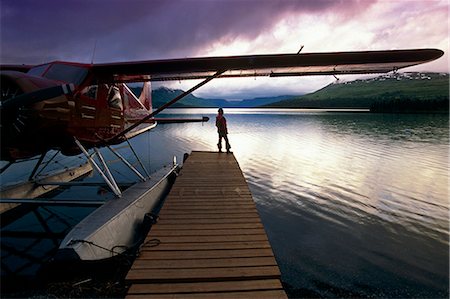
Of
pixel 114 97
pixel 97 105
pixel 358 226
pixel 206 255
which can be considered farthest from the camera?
pixel 358 226

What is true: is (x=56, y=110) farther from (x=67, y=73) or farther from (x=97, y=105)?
(x=97, y=105)

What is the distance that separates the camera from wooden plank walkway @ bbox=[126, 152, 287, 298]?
302 centimetres

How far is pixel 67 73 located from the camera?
5844 millimetres

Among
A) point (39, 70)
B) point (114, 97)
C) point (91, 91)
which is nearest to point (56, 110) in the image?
point (91, 91)

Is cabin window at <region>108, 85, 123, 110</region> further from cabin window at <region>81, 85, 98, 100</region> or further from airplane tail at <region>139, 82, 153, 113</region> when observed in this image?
airplane tail at <region>139, 82, 153, 113</region>

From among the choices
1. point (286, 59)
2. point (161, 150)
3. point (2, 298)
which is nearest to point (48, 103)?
point (2, 298)

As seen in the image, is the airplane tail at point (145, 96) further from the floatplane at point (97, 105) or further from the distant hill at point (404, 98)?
the distant hill at point (404, 98)

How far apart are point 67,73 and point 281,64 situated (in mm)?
5046

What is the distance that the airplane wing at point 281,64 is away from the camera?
543 cm

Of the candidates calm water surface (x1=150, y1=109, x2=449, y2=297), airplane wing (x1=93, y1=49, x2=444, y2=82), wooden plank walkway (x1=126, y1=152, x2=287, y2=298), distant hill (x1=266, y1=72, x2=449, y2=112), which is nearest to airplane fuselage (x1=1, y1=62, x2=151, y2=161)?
airplane wing (x1=93, y1=49, x2=444, y2=82)

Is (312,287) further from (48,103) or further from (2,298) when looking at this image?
(48,103)

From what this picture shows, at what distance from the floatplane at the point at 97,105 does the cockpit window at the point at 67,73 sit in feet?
0.06

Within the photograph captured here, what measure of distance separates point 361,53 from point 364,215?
5489mm

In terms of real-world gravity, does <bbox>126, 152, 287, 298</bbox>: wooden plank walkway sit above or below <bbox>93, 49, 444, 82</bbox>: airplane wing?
below
